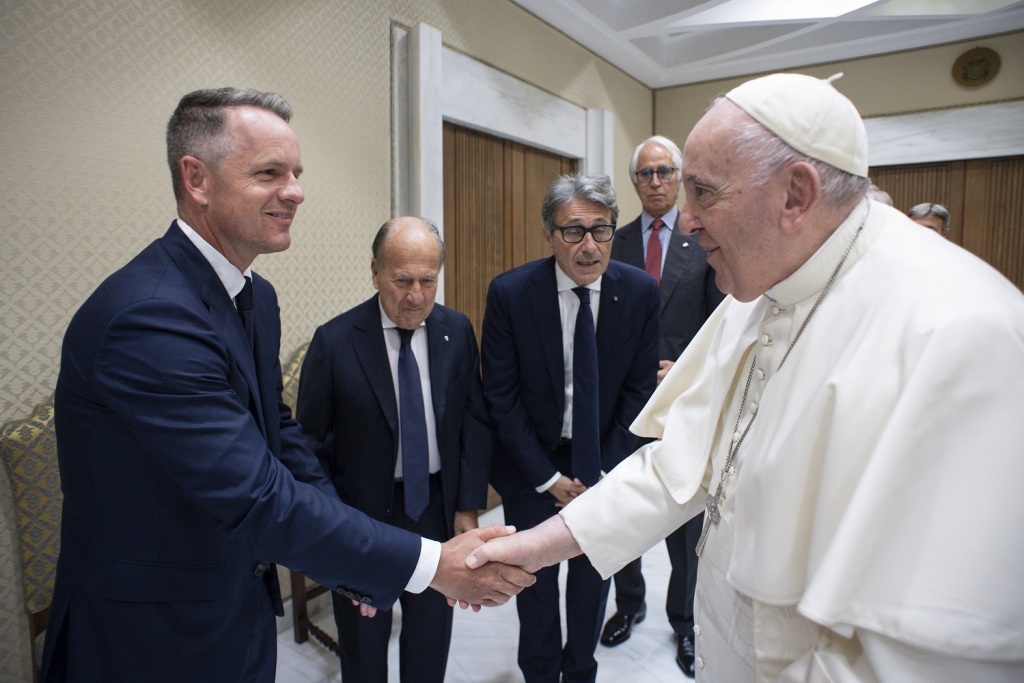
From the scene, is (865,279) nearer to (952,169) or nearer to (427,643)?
(427,643)

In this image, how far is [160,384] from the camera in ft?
3.96

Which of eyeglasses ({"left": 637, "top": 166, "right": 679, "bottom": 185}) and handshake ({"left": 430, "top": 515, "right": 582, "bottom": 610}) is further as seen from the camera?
eyeglasses ({"left": 637, "top": 166, "right": 679, "bottom": 185})

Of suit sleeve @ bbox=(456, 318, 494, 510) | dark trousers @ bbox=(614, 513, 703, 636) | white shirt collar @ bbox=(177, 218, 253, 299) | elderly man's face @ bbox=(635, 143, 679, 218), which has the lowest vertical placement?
dark trousers @ bbox=(614, 513, 703, 636)

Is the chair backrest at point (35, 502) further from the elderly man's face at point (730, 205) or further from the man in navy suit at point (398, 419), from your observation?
the elderly man's face at point (730, 205)

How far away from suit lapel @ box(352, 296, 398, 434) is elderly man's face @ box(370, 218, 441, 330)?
72 mm

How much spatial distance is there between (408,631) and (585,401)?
39.3 inches

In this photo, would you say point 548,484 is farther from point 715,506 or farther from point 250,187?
→ point 250,187

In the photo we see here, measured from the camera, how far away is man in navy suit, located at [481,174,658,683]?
2289 millimetres

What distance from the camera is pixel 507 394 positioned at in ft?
7.72

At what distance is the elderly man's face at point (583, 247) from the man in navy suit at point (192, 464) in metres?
1.02

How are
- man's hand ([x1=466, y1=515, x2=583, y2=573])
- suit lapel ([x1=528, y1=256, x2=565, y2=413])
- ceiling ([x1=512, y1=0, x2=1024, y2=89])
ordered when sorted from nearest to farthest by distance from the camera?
man's hand ([x1=466, y1=515, x2=583, y2=573]), suit lapel ([x1=528, y1=256, x2=565, y2=413]), ceiling ([x1=512, y1=0, x2=1024, y2=89])

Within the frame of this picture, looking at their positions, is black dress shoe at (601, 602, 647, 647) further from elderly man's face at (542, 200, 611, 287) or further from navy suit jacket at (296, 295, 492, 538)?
elderly man's face at (542, 200, 611, 287)

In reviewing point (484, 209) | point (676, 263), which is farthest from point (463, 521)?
point (484, 209)

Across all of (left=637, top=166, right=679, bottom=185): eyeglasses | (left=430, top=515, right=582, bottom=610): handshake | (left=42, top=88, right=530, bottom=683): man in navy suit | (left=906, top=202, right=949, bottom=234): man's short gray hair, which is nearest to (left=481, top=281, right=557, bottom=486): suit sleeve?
(left=430, top=515, right=582, bottom=610): handshake
